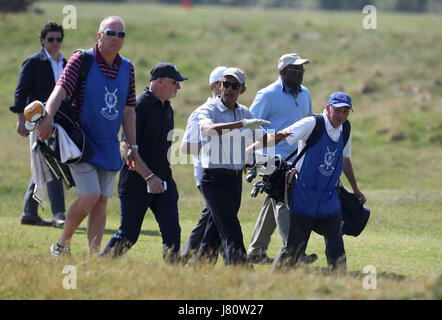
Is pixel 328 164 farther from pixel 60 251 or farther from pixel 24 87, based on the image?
pixel 24 87

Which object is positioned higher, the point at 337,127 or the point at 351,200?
the point at 337,127

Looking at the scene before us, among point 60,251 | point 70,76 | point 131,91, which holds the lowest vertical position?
point 60,251

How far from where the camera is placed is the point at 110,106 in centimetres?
787

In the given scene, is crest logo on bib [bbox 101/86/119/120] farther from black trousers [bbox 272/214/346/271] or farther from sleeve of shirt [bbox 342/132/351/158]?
sleeve of shirt [bbox 342/132/351/158]

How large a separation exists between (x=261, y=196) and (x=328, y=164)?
327 inches

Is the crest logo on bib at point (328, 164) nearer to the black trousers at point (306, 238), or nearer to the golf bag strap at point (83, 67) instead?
the black trousers at point (306, 238)

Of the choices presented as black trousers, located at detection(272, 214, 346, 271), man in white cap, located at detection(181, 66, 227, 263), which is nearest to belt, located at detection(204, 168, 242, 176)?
man in white cap, located at detection(181, 66, 227, 263)

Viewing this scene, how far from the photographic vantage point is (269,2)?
4158 inches

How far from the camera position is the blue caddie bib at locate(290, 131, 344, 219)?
8141mm

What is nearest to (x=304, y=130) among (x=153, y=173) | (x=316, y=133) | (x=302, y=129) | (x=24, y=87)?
(x=302, y=129)

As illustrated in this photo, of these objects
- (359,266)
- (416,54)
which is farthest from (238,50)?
(359,266)

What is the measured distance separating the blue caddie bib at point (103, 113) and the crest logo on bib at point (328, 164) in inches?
78.8

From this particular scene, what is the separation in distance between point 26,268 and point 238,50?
107ft
